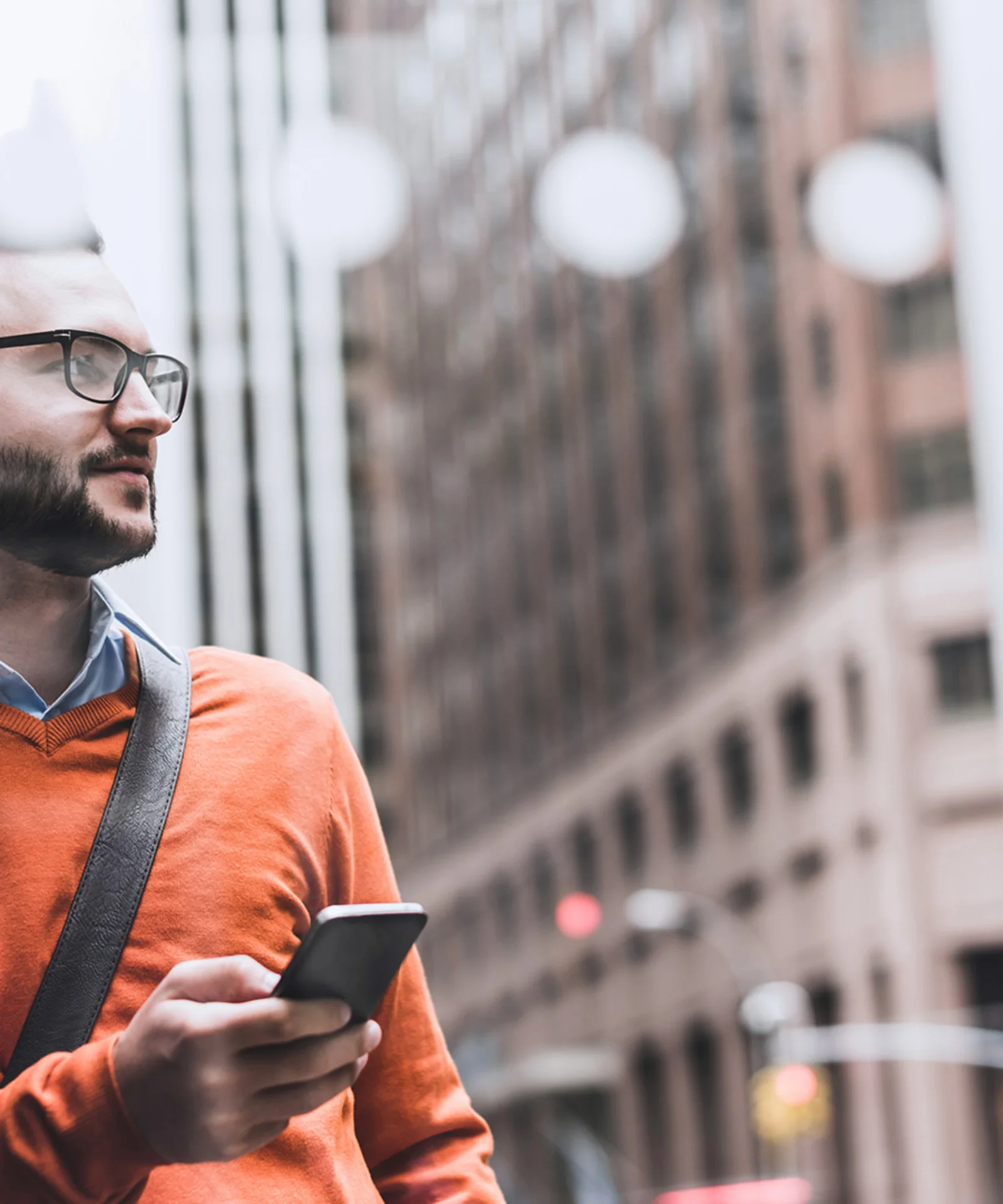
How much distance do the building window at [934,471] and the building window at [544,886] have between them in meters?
6.14

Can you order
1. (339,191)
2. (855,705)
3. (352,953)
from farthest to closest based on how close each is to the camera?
(855,705), (339,191), (352,953)

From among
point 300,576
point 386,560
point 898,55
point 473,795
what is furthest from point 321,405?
point 898,55

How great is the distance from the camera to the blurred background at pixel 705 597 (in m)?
16.5

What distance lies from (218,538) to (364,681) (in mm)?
2686

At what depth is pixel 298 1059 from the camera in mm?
816

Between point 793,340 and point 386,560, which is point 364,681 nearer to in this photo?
point 386,560

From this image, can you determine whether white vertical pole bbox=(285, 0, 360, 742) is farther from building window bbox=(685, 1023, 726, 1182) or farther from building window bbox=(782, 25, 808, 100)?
building window bbox=(782, 25, 808, 100)

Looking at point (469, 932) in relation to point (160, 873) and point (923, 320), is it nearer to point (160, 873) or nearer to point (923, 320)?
point (923, 320)

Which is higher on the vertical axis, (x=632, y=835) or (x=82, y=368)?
(x=82, y=368)

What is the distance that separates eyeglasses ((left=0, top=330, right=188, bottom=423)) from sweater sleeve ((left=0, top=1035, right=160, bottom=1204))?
13.6 inches

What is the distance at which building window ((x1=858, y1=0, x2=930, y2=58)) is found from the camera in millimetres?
20703

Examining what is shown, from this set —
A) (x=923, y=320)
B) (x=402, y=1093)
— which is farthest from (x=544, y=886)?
(x=402, y=1093)

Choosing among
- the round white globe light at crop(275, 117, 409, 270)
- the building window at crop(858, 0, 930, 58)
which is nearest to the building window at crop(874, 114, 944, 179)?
the building window at crop(858, 0, 930, 58)

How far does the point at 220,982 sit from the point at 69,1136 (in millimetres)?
105
